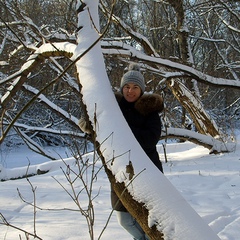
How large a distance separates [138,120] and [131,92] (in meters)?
0.22

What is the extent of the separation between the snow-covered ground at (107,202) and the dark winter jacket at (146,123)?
40cm

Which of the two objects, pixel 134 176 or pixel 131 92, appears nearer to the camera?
pixel 134 176

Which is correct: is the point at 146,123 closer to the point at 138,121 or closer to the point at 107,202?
the point at 138,121

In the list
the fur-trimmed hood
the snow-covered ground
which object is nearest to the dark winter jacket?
the fur-trimmed hood

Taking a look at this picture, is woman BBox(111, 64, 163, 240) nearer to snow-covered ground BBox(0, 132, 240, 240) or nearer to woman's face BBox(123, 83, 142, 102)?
woman's face BBox(123, 83, 142, 102)

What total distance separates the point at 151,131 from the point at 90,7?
0.99 m

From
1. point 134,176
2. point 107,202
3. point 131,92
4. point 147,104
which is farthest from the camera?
point 107,202

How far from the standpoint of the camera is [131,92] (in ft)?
7.55

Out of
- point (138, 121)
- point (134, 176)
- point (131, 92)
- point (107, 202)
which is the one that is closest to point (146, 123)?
point (138, 121)

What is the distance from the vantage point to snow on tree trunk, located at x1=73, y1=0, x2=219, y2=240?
137cm

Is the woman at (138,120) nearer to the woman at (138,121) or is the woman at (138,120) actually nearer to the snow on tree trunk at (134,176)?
the woman at (138,121)

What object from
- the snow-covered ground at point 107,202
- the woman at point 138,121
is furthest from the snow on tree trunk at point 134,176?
the woman at point 138,121

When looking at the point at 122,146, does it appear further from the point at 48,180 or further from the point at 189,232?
the point at 48,180

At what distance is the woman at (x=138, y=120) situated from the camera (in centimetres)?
213
